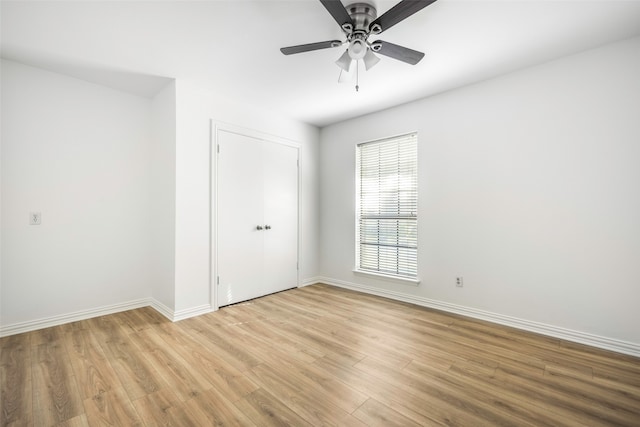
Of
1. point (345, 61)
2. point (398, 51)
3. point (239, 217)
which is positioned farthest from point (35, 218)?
point (398, 51)

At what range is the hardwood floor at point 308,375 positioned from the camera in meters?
1.64

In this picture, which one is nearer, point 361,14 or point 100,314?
point 361,14

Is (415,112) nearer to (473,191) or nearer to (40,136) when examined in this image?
(473,191)

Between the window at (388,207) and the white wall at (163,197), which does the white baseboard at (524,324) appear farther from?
the white wall at (163,197)

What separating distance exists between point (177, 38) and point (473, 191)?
3215 mm

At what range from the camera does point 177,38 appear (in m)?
2.34

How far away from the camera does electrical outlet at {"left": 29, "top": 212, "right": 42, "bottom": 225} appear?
110 inches

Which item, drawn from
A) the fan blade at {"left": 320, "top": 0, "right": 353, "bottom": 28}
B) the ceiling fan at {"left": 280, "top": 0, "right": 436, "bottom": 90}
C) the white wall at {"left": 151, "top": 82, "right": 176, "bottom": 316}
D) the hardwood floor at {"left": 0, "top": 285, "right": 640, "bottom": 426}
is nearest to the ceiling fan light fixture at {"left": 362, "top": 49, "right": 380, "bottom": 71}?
the ceiling fan at {"left": 280, "top": 0, "right": 436, "bottom": 90}

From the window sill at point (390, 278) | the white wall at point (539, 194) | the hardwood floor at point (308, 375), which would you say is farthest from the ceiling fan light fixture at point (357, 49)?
the window sill at point (390, 278)

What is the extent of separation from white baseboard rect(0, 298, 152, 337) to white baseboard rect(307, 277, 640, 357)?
Answer: 9.76 ft

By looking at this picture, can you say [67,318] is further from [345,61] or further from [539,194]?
[539,194]

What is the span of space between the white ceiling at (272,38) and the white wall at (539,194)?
31 centimetres

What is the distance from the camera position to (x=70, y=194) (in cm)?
301

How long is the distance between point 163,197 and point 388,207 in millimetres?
2833
